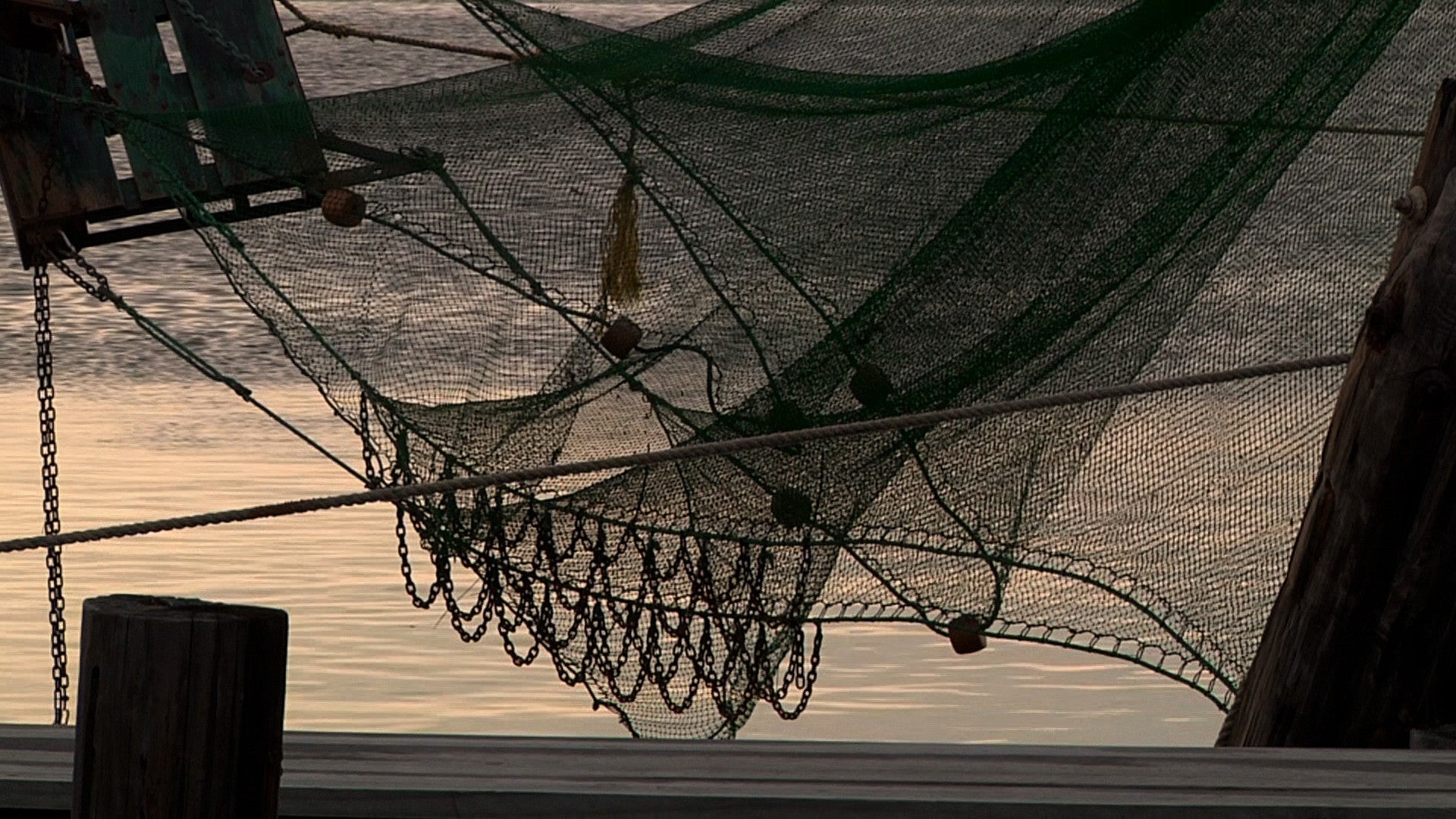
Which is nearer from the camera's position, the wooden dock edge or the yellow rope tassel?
the wooden dock edge

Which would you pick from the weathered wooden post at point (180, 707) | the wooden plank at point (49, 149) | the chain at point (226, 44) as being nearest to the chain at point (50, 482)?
the wooden plank at point (49, 149)

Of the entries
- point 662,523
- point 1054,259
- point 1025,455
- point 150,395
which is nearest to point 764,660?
point 662,523

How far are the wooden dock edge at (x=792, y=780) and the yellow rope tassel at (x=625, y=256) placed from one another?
5.38 feet

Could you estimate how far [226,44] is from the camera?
15.0 feet

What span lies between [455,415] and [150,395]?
Answer: 5.55 m

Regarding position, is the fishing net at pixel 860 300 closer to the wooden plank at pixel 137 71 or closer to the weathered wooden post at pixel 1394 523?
the wooden plank at pixel 137 71

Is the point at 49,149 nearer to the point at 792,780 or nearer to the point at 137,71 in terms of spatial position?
the point at 137,71

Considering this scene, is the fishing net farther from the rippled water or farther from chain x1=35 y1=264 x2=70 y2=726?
the rippled water

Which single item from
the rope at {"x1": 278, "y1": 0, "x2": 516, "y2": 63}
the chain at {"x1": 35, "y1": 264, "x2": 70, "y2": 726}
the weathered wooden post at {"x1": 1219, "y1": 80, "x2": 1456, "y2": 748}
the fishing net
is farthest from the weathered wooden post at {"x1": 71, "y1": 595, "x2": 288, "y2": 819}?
the rope at {"x1": 278, "y1": 0, "x2": 516, "y2": 63}

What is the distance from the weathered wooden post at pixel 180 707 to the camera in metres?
1.97

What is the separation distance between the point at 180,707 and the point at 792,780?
676 mm

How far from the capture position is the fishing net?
3855 mm

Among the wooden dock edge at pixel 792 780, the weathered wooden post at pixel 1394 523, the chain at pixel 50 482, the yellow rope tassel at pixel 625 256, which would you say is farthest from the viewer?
the chain at pixel 50 482

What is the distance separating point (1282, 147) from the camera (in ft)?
12.6
